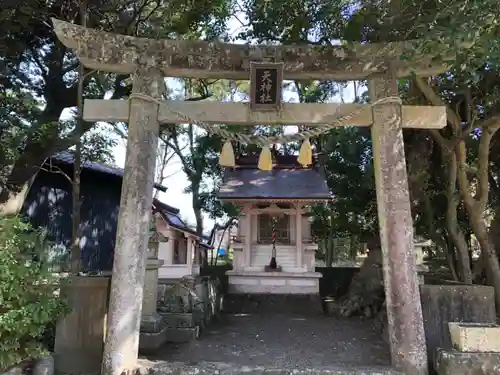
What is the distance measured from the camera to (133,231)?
5.38 m

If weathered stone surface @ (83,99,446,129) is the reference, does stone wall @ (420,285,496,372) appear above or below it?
below

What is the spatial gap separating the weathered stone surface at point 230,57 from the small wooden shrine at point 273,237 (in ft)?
20.7

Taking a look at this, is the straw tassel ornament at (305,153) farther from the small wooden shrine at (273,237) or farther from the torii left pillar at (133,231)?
the small wooden shrine at (273,237)

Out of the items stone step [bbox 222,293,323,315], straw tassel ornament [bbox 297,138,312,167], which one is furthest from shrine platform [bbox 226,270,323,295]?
straw tassel ornament [bbox 297,138,312,167]

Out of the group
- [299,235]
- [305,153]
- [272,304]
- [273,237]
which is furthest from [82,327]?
[299,235]

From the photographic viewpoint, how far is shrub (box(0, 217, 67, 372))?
4.79 m

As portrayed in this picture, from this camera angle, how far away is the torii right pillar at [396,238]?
5.08 m

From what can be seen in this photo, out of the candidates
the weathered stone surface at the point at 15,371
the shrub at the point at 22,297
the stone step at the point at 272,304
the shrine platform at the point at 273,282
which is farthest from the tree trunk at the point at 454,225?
the weathered stone surface at the point at 15,371

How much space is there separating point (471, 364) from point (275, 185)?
28.2 ft

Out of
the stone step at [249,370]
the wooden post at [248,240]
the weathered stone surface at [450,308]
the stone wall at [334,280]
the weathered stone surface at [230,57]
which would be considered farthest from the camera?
the stone wall at [334,280]

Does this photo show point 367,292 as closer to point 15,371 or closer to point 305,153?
point 305,153

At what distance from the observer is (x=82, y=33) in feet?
18.7

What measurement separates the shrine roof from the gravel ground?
3.59 metres

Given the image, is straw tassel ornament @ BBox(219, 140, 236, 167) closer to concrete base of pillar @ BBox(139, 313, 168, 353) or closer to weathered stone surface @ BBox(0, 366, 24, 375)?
concrete base of pillar @ BBox(139, 313, 168, 353)
